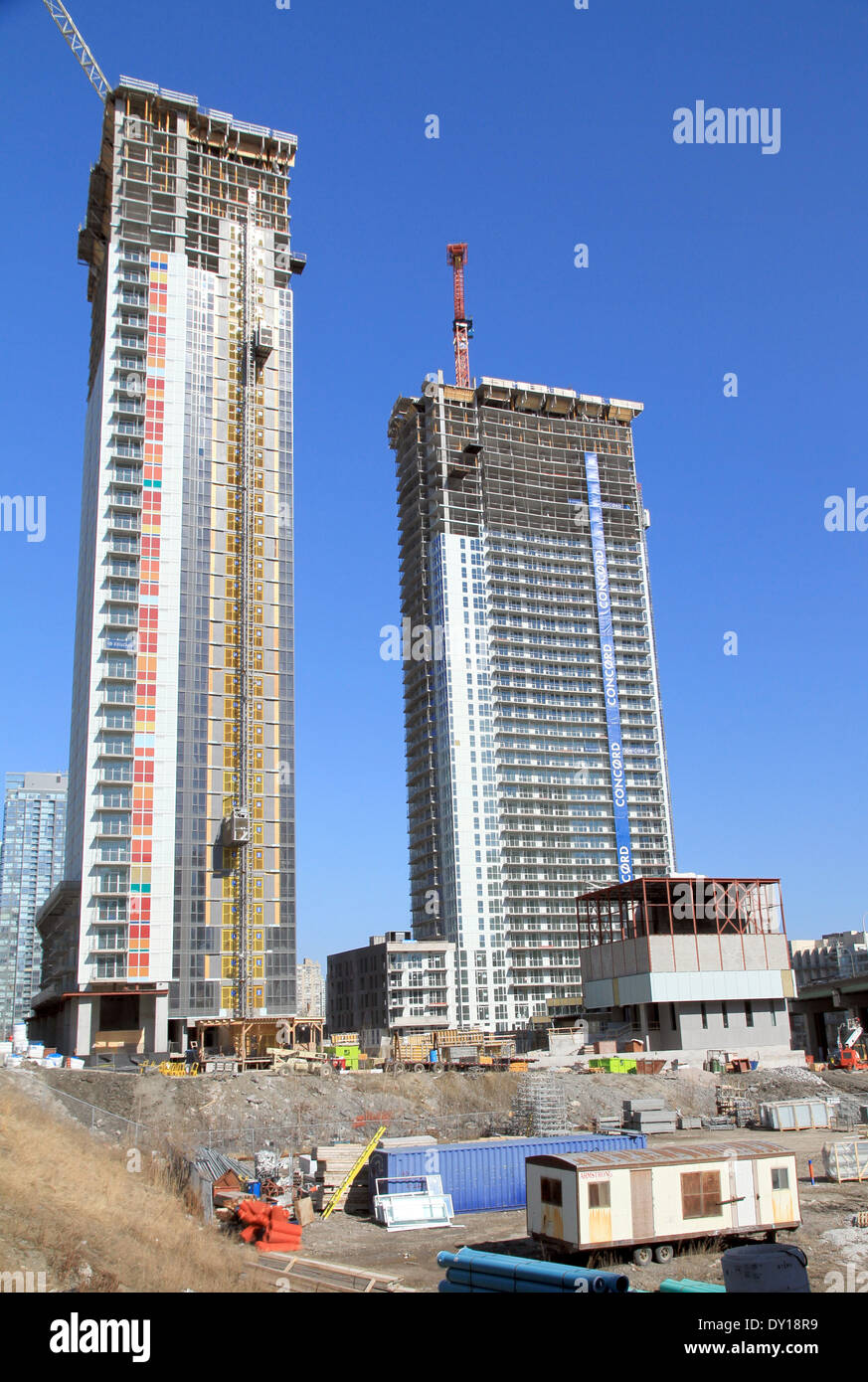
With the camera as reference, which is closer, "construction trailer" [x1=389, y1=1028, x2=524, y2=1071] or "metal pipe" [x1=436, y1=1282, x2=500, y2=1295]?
"metal pipe" [x1=436, y1=1282, x2=500, y2=1295]

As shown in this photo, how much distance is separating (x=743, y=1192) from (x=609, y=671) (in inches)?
5664

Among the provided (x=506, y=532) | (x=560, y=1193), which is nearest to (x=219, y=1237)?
(x=560, y=1193)

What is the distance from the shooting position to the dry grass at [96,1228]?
23422mm

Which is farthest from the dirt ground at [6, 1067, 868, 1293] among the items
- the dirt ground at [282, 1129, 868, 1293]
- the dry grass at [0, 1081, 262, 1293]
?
the dry grass at [0, 1081, 262, 1293]

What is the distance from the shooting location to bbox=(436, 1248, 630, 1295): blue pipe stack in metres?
25.7

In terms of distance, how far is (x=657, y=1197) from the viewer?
106 ft

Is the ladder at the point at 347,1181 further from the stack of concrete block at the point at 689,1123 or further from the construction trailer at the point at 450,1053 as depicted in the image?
the construction trailer at the point at 450,1053

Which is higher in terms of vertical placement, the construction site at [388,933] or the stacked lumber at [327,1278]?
the construction site at [388,933]

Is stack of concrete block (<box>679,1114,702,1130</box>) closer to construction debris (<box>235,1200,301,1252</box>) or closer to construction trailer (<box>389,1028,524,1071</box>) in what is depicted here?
construction trailer (<box>389,1028,524,1071</box>)

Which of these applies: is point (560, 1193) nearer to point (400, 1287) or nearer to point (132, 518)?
point (400, 1287)

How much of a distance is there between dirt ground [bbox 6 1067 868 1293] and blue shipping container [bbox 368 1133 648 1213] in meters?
0.92

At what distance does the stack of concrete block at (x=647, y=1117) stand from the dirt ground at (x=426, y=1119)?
103 cm
